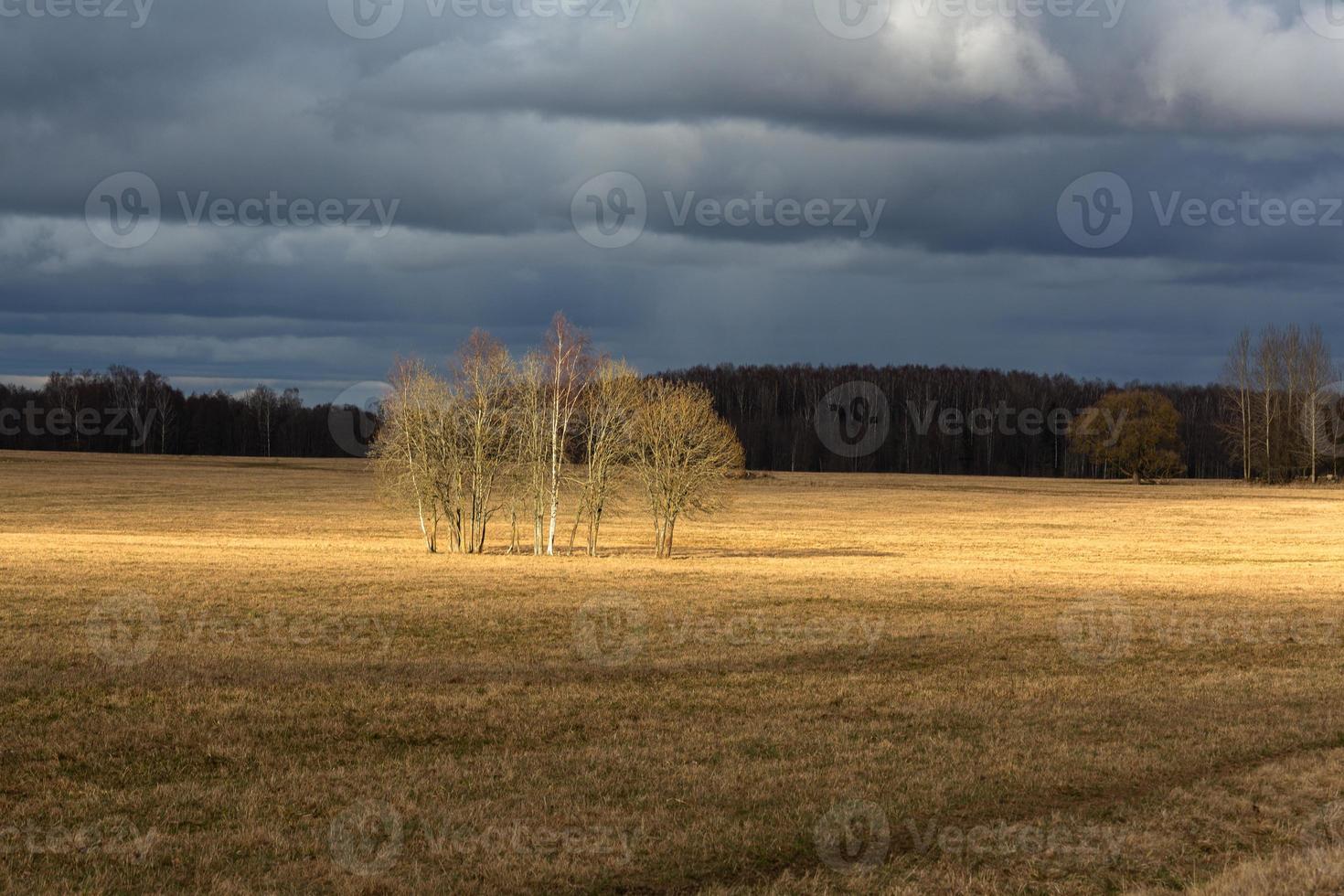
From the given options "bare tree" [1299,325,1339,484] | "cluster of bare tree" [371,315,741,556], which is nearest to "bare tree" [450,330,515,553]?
"cluster of bare tree" [371,315,741,556]

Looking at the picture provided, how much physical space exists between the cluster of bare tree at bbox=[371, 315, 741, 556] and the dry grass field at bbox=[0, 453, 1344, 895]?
56.3ft

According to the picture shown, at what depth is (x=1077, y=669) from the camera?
20.1 m

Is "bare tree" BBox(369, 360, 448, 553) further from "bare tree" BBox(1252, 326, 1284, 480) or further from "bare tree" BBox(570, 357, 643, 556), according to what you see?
"bare tree" BBox(1252, 326, 1284, 480)

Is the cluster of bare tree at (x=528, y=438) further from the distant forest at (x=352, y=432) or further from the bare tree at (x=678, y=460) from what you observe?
the distant forest at (x=352, y=432)

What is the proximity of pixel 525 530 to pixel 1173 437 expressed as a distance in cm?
8985

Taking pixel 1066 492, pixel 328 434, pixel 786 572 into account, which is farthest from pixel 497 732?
pixel 328 434

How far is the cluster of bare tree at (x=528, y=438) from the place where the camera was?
52938 millimetres

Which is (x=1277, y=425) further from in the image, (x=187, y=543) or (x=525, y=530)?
(x=187, y=543)

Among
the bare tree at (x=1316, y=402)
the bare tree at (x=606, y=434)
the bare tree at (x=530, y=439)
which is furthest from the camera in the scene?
the bare tree at (x=1316, y=402)

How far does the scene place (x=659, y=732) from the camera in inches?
583

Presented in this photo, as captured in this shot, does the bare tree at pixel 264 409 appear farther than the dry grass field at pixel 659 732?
Yes

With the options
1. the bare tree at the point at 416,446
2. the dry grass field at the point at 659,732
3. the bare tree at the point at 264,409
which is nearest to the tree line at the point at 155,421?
the bare tree at the point at 264,409

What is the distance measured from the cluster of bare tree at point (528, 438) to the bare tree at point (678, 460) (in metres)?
0.08

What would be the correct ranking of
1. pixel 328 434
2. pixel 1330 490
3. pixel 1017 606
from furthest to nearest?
pixel 328 434
pixel 1330 490
pixel 1017 606
